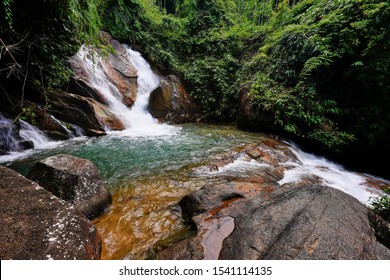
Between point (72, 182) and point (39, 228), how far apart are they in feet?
4.11

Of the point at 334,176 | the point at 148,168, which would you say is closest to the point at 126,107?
the point at 148,168

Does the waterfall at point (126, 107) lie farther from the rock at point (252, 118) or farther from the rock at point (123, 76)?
the rock at point (252, 118)

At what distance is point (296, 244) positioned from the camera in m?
1.86

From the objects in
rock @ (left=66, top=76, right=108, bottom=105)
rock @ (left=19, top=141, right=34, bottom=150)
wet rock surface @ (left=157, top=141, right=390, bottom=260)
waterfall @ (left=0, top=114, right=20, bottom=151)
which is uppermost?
rock @ (left=66, top=76, right=108, bottom=105)

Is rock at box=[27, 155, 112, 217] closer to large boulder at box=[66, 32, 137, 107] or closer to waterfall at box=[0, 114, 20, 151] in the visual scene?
waterfall at box=[0, 114, 20, 151]

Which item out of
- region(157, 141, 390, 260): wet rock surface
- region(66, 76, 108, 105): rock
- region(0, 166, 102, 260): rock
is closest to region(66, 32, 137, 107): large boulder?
region(66, 76, 108, 105): rock

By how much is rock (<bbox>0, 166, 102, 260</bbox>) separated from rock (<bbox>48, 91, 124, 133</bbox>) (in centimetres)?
569

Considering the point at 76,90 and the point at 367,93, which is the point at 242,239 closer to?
the point at 367,93

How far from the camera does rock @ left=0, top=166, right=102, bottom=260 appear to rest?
5.26 ft

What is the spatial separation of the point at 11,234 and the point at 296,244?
266 cm

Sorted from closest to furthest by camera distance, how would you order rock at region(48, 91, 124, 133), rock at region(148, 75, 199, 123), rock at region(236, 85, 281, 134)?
rock at region(48, 91, 124, 133)
rock at region(236, 85, 281, 134)
rock at region(148, 75, 199, 123)

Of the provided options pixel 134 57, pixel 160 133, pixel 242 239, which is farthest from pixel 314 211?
pixel 134 57

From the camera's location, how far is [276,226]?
2168 millimetres

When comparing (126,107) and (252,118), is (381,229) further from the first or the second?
(126,107)
